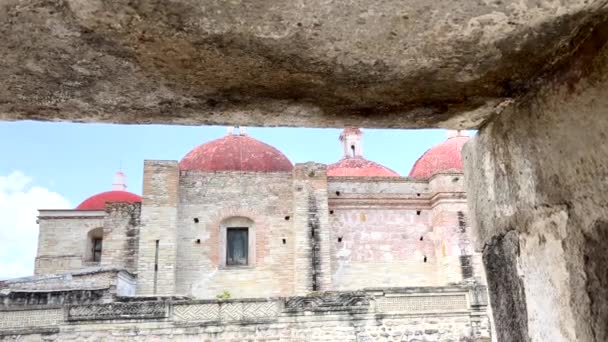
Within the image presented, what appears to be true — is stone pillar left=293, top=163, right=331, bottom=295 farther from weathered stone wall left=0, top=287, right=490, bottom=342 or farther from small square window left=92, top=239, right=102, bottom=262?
small square window left=92, top=239, right=102, bottom=262

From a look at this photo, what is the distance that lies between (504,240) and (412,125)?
0.43m

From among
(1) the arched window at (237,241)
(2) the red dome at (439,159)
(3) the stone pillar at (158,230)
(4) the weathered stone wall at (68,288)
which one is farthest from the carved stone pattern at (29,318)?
(2) the red dome at (439,159)

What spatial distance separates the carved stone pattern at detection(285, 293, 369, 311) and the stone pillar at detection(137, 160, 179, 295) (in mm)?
5744

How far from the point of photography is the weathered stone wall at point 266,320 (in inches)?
420

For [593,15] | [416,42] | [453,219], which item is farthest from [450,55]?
[453,219]

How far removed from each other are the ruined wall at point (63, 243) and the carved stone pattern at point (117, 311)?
9.85m

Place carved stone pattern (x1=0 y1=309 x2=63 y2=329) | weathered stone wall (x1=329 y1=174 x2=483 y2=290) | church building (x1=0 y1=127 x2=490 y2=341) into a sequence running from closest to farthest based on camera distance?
carved stone pattern (x1=0 y1=309 x2=63 y2=329) < church building (x1=0 y1=127 x2=490 y2=341) < weathered stone wall (x1=329 y1=174 x2=483 y2=290)

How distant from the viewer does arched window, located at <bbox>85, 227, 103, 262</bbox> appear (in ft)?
67.2

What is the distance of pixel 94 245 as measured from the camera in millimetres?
21125

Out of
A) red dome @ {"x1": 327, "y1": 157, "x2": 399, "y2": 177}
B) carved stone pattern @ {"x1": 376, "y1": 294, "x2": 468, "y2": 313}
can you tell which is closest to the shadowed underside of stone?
carved stone pattern @ {"x1": 376, "y1": 294, "x2": 468, "y2": 313}

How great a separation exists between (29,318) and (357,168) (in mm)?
14584

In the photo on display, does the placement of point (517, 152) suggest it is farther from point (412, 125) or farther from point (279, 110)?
point (279, 110)

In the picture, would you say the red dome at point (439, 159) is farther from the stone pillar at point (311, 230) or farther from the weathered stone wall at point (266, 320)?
the weathered stone wall at point (266, 320)

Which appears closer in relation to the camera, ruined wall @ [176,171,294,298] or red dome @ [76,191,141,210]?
ruined wall @ [176,171,294,298]
